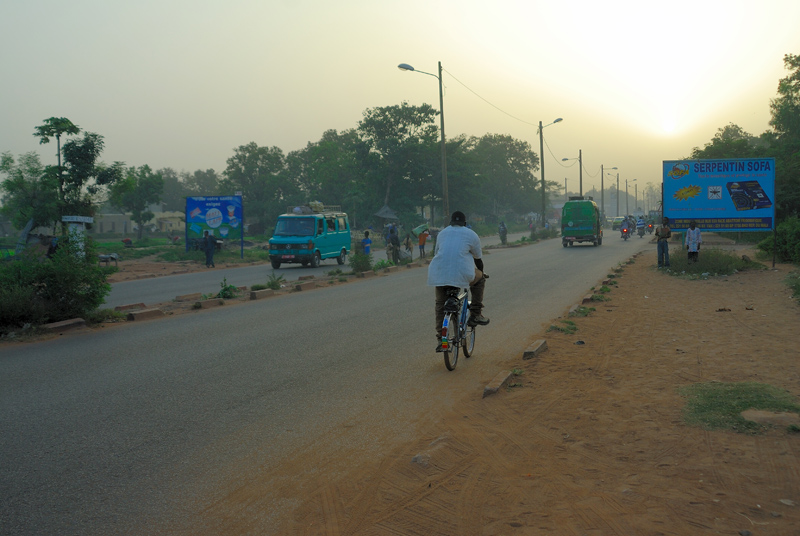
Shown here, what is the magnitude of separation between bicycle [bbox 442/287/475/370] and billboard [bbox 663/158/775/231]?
15.1 m

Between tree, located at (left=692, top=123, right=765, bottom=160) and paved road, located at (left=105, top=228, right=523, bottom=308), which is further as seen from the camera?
tree, located at (left=692, top=123, right=765, bottom=160)

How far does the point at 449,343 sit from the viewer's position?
733 centimetres

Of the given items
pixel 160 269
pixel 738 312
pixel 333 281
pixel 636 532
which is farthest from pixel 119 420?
pixel 160 269

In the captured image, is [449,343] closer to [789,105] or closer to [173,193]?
[789,105]

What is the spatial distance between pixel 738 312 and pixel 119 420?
1019 cm

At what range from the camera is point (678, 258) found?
2080 cm

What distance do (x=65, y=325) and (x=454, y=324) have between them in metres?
7.24

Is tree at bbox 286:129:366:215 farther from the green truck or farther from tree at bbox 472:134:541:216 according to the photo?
the green truck

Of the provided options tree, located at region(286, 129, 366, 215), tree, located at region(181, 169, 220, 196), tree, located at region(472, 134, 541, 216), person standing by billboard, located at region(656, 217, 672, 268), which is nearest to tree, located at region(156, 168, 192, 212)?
tree, located at region(181, 169, 220, 196)

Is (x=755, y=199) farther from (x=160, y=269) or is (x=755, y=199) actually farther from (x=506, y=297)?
(x=160, y=269)

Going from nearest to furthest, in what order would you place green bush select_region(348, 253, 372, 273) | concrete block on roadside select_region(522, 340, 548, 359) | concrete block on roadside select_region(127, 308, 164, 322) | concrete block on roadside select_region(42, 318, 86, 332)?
1. concrete block on roadside select_region(522, 340, 548, 359)
2. concrete block on roadside select_region(42, 318, 86, 332)
3. concrete block on roadside select_region(127, 308, 164, 322)
4. green bush select_region(348, 253, 372, 273)

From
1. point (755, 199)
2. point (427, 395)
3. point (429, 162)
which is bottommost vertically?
point (427, 395)

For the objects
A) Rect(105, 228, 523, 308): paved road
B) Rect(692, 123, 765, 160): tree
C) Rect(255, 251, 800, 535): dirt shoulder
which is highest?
Rect(692, 123, 765, 160): tree

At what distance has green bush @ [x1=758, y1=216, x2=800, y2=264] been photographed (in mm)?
20047
